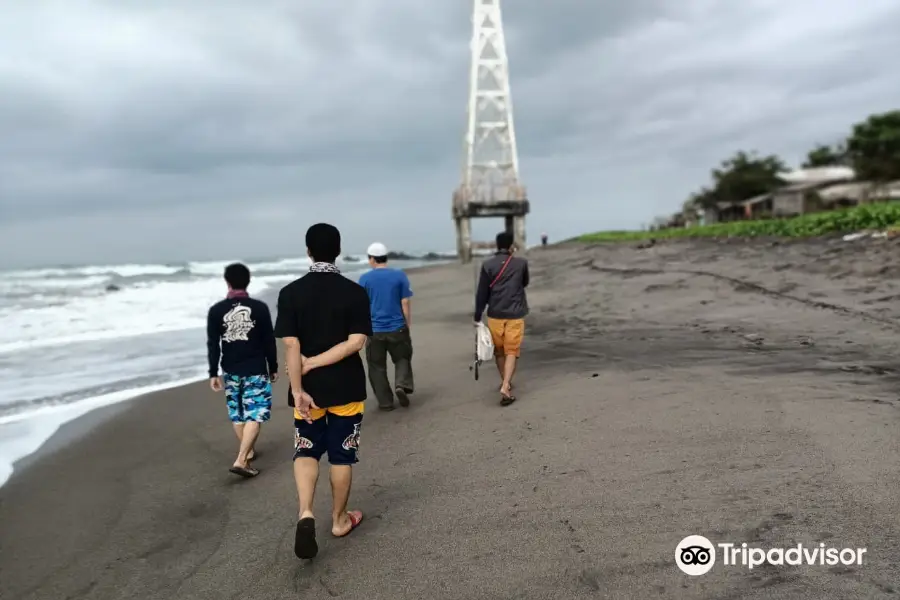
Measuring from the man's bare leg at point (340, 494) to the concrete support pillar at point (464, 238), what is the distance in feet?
108

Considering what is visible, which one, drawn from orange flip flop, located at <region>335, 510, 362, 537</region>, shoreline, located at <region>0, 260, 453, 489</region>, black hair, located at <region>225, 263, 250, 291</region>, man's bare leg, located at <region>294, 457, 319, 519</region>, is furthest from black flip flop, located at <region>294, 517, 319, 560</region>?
shoreline, located at <region>0, 260, 453, 489</region>

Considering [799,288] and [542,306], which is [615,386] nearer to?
[799,288]

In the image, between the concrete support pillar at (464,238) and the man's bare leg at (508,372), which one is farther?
the concrete support pillar at (464,238)

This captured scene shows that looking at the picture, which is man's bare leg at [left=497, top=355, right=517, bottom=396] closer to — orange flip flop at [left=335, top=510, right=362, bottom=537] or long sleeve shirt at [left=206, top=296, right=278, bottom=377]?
long sleeve shirt at [left=206, top=296, right=278, bottom=377]

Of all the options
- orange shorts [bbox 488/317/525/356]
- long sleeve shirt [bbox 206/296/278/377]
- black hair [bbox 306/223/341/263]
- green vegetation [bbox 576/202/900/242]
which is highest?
black hair [bbox 306/223/341/263]

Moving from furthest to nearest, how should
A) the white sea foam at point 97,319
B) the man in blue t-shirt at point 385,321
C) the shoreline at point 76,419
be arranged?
the white sea foam at point 97,319 < the man in blue t-shirt at point 385,321 < the shoreline at point 76,419

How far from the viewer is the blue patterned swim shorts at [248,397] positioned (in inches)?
183

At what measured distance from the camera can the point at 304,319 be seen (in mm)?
3068

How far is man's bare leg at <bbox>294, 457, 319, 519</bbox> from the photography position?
3115mm

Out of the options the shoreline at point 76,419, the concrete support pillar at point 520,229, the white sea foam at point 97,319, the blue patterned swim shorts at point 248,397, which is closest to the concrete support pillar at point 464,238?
the concrete support pillar at point 520,229

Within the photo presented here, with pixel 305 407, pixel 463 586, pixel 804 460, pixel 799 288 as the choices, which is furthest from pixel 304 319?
pixel 799 288

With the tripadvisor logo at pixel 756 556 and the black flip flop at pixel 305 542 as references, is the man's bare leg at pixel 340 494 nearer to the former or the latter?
the black flip flop at pixel 305 542

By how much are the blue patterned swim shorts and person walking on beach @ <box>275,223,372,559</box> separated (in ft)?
5.15

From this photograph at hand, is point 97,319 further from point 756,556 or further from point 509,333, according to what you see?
point 756,556
